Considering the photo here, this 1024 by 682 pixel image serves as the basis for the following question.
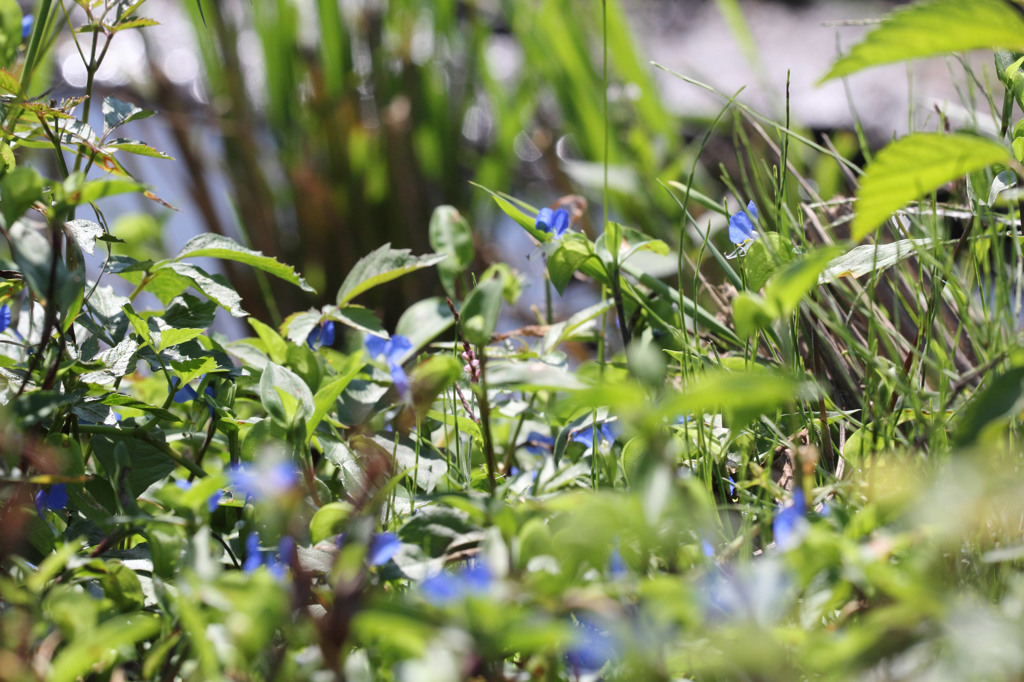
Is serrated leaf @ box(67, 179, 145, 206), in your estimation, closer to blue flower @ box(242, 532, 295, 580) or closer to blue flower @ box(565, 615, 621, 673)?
blue flower @ box(242, 532, 295, 580)

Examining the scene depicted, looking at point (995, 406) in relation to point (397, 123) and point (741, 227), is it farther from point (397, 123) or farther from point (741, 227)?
point (397, 123)

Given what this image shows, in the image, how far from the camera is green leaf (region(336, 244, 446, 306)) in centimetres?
57

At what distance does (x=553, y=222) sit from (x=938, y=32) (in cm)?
32

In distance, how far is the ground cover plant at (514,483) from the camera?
0.92 ft

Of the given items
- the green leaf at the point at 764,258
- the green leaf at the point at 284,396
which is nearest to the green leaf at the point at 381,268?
the green leaf at the point at 284,396

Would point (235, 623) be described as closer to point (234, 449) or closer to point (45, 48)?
point (234, 449)

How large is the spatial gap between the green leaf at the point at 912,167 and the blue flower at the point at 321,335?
43 cm

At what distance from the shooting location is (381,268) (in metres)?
0.59

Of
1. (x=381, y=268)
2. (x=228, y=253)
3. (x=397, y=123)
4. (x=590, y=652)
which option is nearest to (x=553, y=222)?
(x=381, y=268)

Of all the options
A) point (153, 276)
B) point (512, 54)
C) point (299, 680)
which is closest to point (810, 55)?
point (512, 54)

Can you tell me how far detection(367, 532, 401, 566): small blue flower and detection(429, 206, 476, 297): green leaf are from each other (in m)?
0.25

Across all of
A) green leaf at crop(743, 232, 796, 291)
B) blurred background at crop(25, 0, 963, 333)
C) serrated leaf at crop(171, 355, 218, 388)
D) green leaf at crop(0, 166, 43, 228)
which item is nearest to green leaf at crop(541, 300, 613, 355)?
green leaf at crop(743, 232, 796, 291)

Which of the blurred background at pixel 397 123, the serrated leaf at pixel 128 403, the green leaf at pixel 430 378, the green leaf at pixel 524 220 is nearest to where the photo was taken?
the green leaf at pixel 430 378

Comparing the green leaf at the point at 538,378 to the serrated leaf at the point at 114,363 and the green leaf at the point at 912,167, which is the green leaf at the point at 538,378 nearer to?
the green leaf at the point at 912,167
